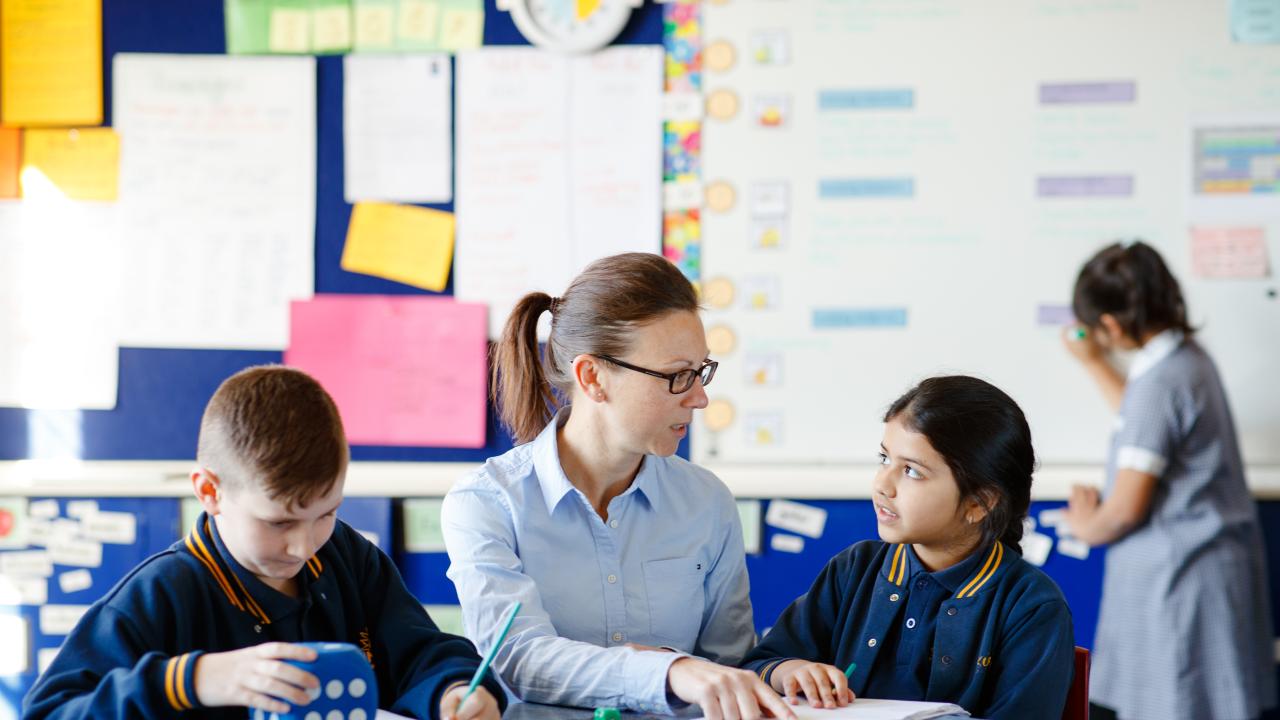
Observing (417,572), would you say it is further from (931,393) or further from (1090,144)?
(1090,144)

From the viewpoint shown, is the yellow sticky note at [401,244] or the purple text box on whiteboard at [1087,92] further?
the yellow sticky note at [401,244]

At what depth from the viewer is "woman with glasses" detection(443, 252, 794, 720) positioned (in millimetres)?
1518

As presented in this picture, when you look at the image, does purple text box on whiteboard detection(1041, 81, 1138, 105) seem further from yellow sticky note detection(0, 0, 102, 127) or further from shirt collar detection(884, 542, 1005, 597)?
yellow sticky note detection(0, 0, 102, 127)

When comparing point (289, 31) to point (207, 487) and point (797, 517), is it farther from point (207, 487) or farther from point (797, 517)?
point (207, 487)

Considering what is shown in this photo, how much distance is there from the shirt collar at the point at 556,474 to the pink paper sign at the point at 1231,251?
189 centimetres

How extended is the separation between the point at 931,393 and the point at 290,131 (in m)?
2.09

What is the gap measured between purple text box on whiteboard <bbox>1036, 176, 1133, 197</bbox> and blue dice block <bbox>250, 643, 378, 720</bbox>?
7.81 feet

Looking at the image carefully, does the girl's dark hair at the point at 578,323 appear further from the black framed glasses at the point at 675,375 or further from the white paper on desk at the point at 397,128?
the white paper on desk at the point at 397,128

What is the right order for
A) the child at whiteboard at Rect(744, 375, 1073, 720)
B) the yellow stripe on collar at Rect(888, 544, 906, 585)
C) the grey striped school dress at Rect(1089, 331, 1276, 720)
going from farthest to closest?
the grey striped school dress at Rect(1089, 331, 1276, 720) → the yellow stripe on collar at Rect(888, 544, 906, 585) → the child at whiteboard at Rect(744, 375, 1073, 720)

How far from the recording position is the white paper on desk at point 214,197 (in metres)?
3.02

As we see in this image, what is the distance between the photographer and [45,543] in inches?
116

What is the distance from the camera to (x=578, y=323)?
161 centimetres

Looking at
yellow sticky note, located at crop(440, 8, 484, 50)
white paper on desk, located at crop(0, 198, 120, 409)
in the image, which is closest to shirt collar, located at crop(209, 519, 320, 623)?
yellow sticky note, located at crop(440, 8, 484, 50)

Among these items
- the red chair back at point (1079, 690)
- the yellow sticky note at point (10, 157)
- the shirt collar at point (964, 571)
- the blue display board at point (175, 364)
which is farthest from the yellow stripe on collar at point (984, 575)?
the yellow sticky note at point (10, 157)
